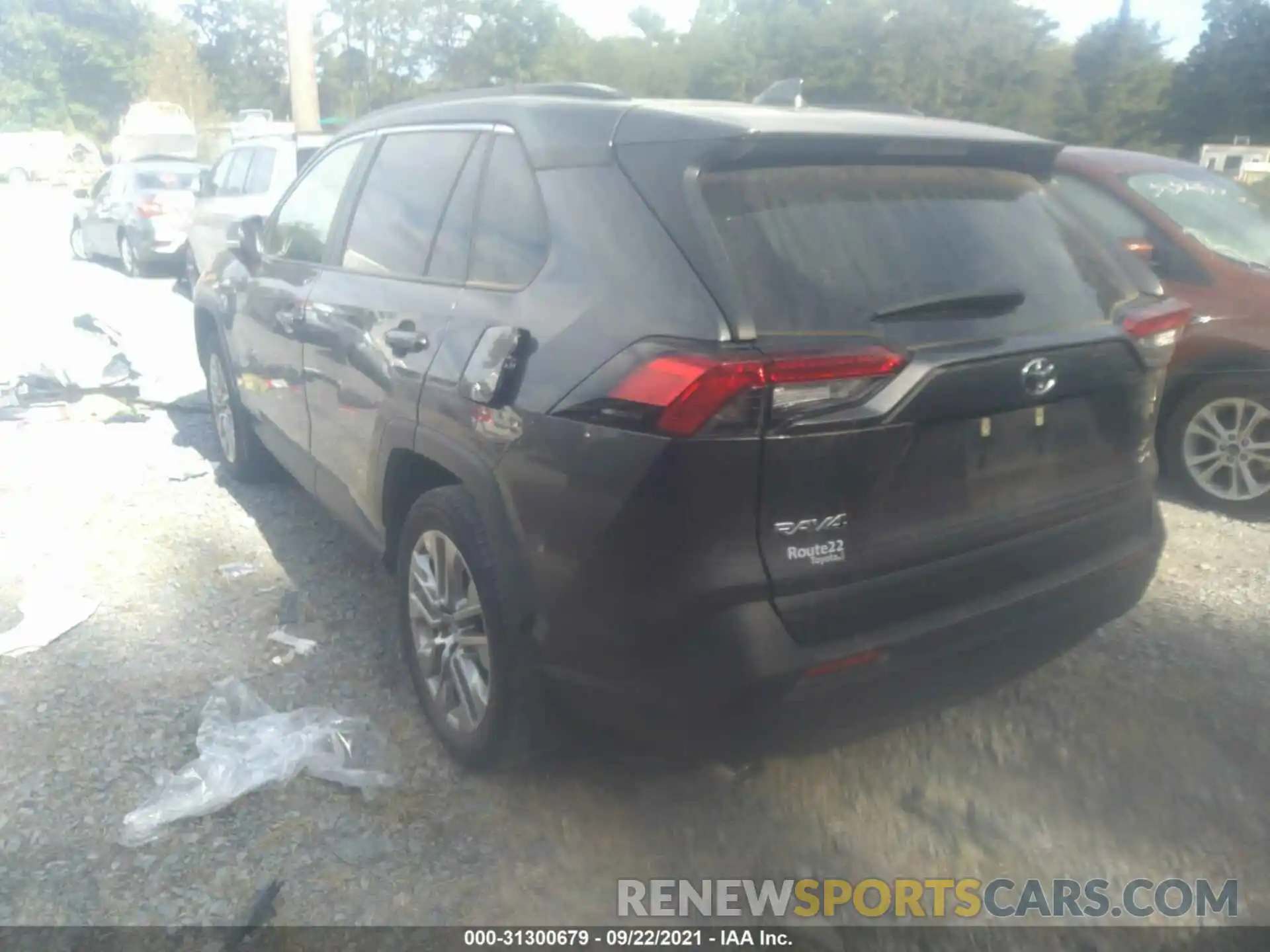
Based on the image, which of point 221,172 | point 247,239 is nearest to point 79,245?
point 221,172

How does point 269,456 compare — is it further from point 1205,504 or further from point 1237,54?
point 1237,54

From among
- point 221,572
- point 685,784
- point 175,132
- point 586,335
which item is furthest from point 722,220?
point 175,132

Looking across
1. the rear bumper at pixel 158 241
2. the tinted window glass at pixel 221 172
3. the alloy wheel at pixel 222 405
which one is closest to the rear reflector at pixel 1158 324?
the alloy wheel at pixel 222 405

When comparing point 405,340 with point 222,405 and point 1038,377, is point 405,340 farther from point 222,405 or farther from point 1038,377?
point 222,405

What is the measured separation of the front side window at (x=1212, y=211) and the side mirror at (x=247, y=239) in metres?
4.36

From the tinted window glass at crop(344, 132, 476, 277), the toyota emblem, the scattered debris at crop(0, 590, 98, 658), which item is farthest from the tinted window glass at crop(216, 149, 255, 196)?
the toyota emblem

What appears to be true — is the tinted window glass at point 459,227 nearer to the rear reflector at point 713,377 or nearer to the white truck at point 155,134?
the rear reflector at point 713,377

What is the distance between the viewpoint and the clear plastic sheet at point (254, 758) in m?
2.95

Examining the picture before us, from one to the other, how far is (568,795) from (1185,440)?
3.91 meters

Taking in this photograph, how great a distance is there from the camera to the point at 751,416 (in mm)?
2197

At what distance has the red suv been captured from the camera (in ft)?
16.9

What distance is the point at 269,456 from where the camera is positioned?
5.38 m

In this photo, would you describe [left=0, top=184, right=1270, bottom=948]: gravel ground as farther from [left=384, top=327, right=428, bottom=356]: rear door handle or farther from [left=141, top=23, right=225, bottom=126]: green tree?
[left=141, top=23, right=225, bottom=126]: green tree

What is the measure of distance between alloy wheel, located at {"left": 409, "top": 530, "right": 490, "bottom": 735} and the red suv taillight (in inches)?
34.2
